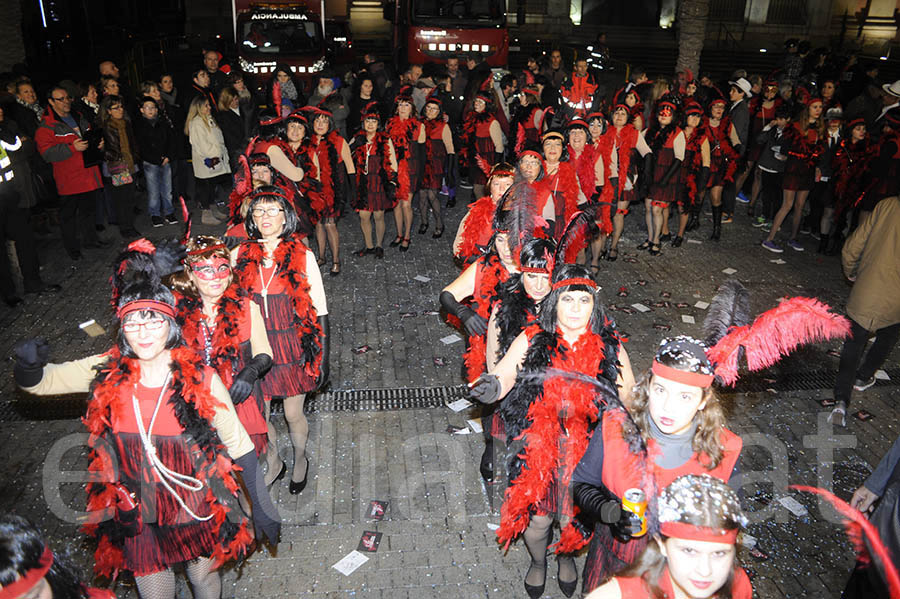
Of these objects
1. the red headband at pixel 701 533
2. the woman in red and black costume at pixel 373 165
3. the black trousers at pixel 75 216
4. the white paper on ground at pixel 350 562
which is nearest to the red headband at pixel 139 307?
the white paper on ground at pixel 350 562

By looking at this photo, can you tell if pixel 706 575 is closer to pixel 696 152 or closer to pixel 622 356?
pixel 622 356

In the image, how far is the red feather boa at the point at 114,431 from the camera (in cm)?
298

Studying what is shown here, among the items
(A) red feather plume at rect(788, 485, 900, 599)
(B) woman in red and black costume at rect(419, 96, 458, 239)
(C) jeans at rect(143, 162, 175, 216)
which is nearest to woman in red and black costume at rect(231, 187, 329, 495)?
(A) red feather plume at rect(788, 485, 900, 599)

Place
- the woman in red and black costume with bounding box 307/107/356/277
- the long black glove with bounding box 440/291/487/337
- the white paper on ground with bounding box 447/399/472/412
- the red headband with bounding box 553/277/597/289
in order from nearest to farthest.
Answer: the red headband with bounding box 553/277/597/289 < the long black glove with bounding box 440/291/487/337 < the white paper on ground with bounding box 447/399/472/412 < the woman in red and black costume with bounding box 307/107/356/277

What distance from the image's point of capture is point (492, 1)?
14.2 meters

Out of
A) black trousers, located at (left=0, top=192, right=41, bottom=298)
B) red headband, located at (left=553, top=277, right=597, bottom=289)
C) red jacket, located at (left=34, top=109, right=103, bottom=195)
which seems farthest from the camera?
red jacket, located at (left=34, top=109, right=103, bottom=195)

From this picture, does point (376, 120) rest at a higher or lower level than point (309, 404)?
higher

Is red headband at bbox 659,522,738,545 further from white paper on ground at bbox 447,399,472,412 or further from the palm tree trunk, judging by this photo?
the palm tree trunk

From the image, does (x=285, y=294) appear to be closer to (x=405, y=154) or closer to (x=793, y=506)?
(x=793, y=506)

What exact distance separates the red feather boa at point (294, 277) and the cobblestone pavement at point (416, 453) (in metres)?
1.11

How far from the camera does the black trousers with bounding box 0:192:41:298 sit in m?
7.20

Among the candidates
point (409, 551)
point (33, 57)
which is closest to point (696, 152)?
point (409, 551)

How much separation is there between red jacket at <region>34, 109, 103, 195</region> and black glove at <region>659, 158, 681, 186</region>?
7554mm

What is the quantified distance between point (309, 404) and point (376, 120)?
4.02m
